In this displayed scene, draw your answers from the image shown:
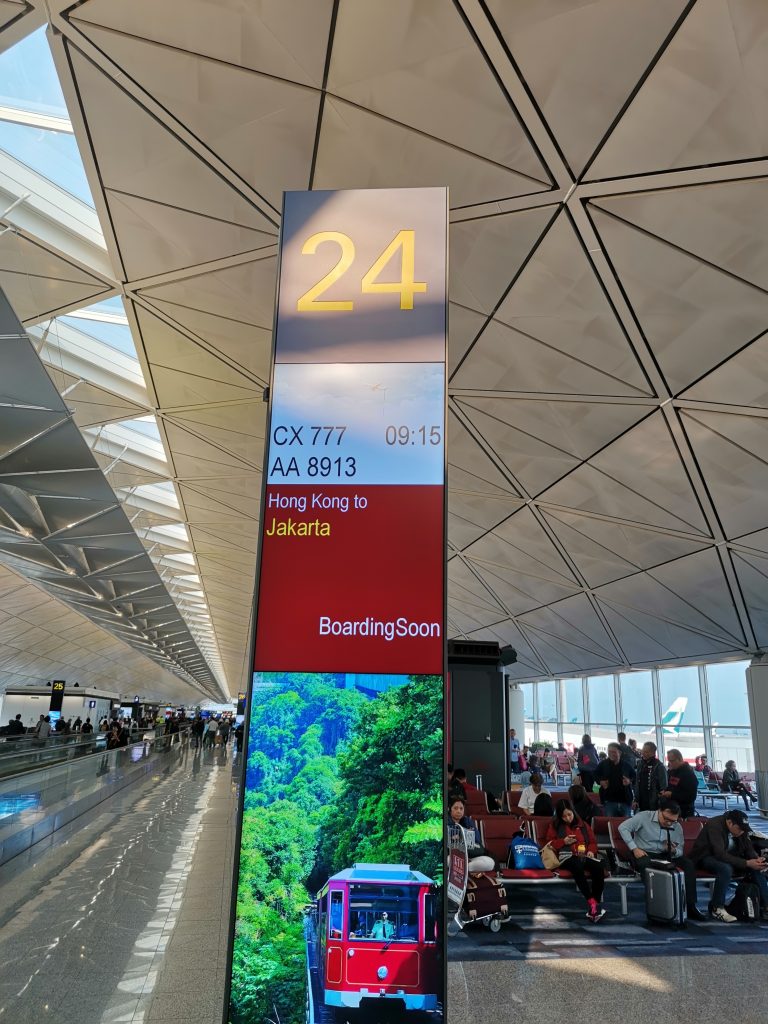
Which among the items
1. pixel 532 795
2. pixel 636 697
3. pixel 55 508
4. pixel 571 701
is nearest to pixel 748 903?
pixel 532 795

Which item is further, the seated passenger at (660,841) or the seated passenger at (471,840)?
the seated passenger at (660,841)

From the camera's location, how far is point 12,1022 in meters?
5.55

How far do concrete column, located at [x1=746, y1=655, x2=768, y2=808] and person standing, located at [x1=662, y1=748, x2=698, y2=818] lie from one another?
10.1 meters

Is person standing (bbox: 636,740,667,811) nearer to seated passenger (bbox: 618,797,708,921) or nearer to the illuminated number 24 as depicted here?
seated passenger (bbox: 618,797,708,921)

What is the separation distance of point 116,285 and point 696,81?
30.0ft

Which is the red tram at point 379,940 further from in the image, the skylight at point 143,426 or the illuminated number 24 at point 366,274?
the skylight at point 143,426

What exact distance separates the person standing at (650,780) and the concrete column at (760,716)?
10164 mm

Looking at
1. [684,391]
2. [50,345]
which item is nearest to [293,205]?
[684,391]

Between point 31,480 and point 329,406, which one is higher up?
point 31,480

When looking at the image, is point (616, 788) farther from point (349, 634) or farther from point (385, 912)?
point (349, 634)

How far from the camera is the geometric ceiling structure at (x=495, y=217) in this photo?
721cm

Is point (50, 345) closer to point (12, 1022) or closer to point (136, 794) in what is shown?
point (12, 1022)

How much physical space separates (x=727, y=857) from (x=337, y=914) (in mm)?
9266

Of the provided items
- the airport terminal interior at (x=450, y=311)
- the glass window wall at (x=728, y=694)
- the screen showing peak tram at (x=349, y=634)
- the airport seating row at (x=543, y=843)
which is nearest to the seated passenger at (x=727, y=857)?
the airport seating row at (x=543, y=843)
